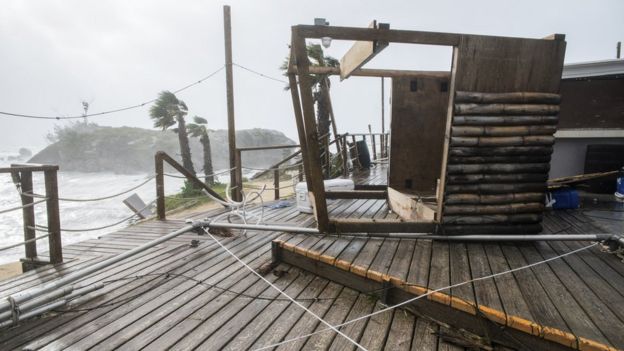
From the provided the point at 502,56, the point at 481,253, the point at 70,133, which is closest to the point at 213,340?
the point at 481,253

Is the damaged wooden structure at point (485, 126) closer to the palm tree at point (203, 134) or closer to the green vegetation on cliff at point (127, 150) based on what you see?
the palm tree at point (203, 134)

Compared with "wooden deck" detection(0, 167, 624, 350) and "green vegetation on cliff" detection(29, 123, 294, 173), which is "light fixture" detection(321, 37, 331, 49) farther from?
"green vegetation on cliff" detection(29, 123, 294, 173)

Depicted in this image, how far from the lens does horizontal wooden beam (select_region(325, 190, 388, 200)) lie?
536 centimetres

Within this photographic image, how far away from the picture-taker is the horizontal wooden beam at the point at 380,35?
9.91 feet

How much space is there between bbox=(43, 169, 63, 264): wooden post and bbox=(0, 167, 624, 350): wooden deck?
0.58 ft

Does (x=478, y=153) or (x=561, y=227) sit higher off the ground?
(x=478, y=153)

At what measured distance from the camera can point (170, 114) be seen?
65.2 ft

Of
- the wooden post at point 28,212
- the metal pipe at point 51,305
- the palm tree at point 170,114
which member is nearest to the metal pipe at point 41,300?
the metal pipe at point 51,305

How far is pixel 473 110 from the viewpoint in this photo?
Result: 10.4 ft

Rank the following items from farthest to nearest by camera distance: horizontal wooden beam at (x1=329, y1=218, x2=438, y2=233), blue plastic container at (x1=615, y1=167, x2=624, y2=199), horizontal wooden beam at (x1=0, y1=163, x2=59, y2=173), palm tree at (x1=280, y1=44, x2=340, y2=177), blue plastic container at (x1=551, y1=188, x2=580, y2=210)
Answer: palm tree at (x1=280, y1=44, x2=340, y2=177) < blue plastic container at (x1=615, y1=167, x2=624, y2=199) < blue plastic container at (x1=551, y1=188, x2=580, y2=210) < horizontal wooden beam at (x1=329, y1=218, x2=438, y2=233) < horizontal wooden beam at (x1=0, y1=163, x2=59, y2=173)

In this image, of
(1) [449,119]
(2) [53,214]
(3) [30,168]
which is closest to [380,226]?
(1) [449,119]

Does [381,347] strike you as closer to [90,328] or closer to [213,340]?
[213,340]

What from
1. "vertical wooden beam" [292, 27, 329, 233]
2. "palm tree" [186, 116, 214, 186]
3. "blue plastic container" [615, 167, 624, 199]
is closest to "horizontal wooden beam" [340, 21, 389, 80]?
"vertical wooden beam" [292, 27, 329, 233]

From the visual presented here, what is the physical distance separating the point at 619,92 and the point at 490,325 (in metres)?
6.86
